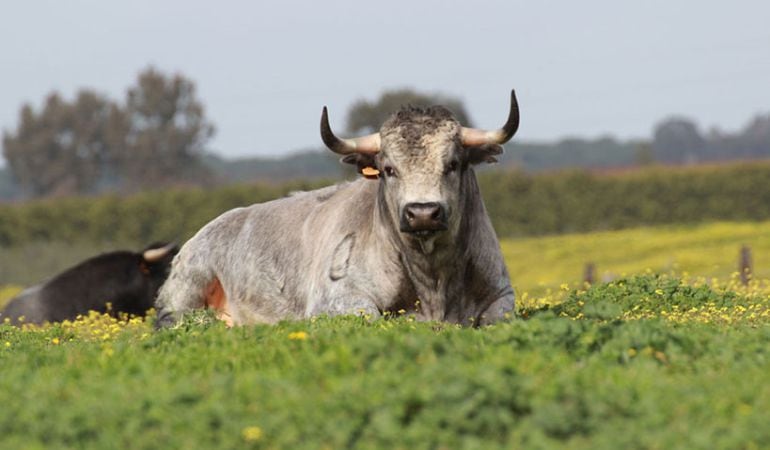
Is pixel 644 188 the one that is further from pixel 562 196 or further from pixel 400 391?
pixel 400 391

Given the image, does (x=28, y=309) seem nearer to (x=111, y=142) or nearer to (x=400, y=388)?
(x=400, y=388)

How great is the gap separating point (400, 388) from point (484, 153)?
5.74 m

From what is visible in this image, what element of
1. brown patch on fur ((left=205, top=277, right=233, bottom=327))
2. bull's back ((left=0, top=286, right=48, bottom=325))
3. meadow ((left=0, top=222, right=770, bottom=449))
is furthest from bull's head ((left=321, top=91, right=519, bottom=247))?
bull's back ((left=0, top=286, right=48, bottom=325))

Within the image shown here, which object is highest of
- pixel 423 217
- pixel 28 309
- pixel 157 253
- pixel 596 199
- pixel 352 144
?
pixel 352 144

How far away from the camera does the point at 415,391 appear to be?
22.4 feet

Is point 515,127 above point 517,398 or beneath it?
above

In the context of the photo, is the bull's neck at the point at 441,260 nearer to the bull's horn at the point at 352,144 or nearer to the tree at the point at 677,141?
the bull's horn at the point at 352,144

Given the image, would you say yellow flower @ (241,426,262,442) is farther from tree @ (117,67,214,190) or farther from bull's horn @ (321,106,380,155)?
tree @ (117,67,214,190)

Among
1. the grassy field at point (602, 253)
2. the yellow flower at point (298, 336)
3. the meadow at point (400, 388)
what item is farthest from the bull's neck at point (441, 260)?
the grassy field at point (602, 253)

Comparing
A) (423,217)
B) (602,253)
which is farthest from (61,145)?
(423,217)

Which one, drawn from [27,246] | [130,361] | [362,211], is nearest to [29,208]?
[27,246]

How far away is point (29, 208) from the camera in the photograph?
182ft

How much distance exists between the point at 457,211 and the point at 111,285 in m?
11.2

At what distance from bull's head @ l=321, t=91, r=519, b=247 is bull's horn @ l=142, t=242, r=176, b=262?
9256 mm
